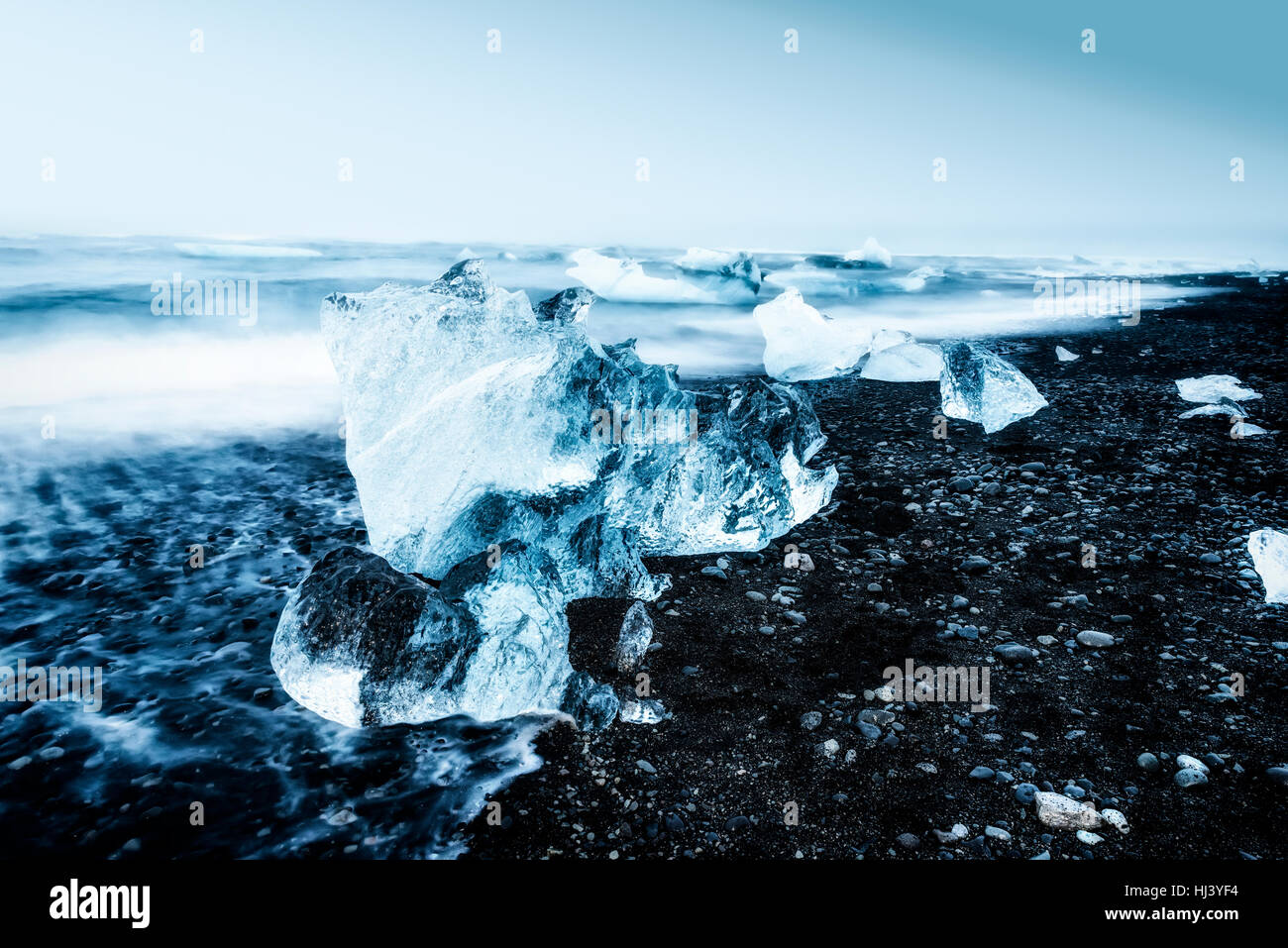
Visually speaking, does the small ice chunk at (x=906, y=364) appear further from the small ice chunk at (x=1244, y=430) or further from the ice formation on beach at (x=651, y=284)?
the ice formation on beach at (x=651, y=284)

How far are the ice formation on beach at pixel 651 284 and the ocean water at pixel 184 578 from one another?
157 centimetres

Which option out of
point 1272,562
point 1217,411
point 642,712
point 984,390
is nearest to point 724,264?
point 984,390

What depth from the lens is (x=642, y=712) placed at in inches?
145

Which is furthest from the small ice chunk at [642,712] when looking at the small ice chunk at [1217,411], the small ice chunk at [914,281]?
the small ice chunk at [914,281]

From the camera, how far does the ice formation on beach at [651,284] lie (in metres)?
15.5

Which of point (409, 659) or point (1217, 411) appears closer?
point (409, 659)

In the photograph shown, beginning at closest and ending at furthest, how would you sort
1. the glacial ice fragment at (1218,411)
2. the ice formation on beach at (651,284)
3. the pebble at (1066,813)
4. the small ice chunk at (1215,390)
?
the pebble at (1066,813)
the glacial ice fragment at (1218,411)
the small ice chunk at (1215,390)
the ice formation on beach at (651,284)

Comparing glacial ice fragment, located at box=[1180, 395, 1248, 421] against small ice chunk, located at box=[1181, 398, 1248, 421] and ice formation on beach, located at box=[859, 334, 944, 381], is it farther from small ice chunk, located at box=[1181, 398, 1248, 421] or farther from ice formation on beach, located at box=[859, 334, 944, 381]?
ice formation on beach, located at box=[859, 334, 944, 381]

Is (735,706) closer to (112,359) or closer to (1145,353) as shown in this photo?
(1145,353)

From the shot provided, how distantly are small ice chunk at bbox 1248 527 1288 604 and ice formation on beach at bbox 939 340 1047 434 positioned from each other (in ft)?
10.8

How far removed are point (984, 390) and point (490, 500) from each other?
6043 mm

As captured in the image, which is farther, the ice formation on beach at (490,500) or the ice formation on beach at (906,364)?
the ice formation on beach at (906,364)

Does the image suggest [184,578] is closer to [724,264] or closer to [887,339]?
[887,339]

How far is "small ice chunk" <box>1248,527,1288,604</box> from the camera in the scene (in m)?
4.46
